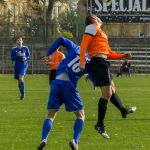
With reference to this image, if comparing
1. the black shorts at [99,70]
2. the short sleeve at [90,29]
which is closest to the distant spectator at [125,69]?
the black shorts at [99,70]

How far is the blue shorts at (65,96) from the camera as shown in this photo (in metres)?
11.2

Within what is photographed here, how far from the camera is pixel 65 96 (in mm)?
11227

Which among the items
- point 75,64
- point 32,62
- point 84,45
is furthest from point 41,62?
point 75,64

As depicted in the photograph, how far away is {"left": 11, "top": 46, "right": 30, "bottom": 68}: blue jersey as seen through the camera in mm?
24822

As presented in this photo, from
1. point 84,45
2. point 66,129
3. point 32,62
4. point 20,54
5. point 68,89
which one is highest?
point 84,45

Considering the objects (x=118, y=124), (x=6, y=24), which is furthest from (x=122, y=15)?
(x=118, y=124)

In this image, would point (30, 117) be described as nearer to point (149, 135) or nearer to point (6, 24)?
point (149, 135)

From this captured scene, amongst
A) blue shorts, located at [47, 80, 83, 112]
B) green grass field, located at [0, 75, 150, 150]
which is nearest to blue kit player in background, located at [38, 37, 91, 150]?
blue shorts, located at [47, 80, 83, 112]

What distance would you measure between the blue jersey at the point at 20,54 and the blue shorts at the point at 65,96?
1359 cm

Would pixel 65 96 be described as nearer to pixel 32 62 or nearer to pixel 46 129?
pixel 46 129

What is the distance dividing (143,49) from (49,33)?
305 inches

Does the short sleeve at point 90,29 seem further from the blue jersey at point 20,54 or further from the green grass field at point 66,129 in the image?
the blue jersey at point 20,54

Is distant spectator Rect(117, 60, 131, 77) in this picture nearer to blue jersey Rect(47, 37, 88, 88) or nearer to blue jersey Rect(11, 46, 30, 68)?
blue jersey Rect(11, 46, 30, 68)

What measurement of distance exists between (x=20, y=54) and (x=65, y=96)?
13874 millimetres
